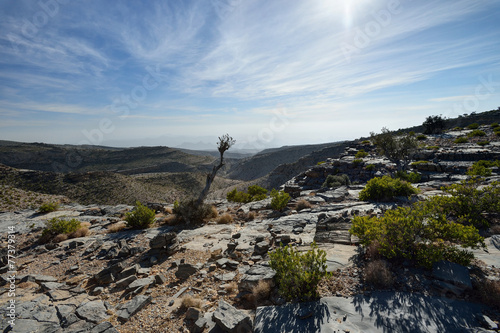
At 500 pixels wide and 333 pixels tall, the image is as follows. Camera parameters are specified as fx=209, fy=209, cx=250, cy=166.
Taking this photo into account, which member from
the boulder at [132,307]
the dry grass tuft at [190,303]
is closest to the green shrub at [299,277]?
the dry grass tuft at [190,303]

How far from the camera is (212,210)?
1285 centimetres

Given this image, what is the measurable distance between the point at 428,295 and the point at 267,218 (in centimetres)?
821

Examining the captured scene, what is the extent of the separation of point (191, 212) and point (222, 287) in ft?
22.2

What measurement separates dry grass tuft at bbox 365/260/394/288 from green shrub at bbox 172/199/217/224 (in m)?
9.18

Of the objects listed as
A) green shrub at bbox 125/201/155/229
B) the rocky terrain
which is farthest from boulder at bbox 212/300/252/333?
green shrub at bbox 125/201/155/229

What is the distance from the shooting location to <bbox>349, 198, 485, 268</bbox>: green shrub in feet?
15.7

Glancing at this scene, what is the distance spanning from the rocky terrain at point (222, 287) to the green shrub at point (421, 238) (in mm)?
284

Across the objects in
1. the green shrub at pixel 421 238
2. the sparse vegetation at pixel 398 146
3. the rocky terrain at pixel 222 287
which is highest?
the sparse vegetation at pixel 398 146

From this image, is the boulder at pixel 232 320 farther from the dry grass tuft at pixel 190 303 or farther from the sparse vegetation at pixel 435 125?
the sparse vegetation at pixel 435 125

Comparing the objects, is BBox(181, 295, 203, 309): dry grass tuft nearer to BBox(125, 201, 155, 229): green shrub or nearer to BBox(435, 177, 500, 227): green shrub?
BBox(125, 201, 155, 229): green shrub

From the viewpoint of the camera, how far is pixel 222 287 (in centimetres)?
573

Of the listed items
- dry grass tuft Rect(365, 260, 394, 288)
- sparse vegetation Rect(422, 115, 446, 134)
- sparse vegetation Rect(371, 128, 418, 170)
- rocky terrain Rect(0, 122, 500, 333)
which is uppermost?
sparse vegetation Rect(422, 115, 446, 134)

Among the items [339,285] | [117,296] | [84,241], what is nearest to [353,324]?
[339,285]

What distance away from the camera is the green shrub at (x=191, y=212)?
1193 cm
